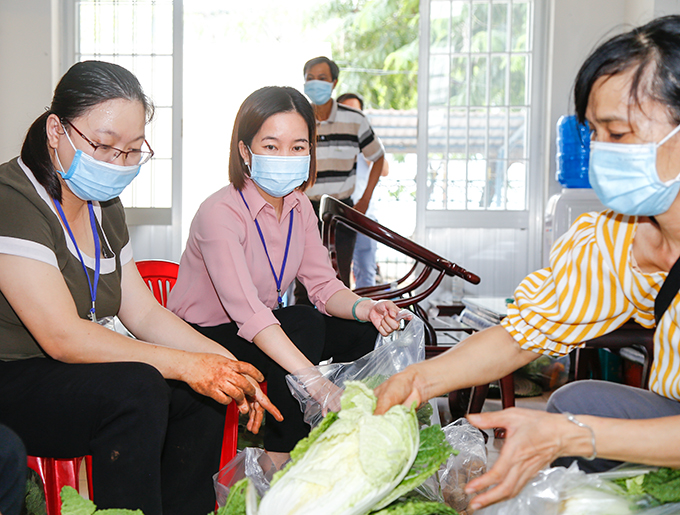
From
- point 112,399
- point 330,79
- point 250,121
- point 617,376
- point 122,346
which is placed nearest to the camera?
point 112,399

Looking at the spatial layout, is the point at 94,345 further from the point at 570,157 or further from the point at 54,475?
the point at 570,157

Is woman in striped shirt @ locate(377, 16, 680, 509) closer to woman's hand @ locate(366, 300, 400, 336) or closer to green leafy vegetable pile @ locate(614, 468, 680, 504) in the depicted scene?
green leafy vegetable pile @ locate(614, 468, 680, 504)

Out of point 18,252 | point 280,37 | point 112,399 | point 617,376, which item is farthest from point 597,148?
point 280,37

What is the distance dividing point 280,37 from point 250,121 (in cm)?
902

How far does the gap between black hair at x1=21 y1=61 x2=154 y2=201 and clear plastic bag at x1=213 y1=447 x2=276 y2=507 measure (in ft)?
2.28

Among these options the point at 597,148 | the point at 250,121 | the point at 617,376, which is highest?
the point at 250,121

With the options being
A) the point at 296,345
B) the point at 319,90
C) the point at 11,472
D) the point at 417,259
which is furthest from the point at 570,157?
the point at 11,472

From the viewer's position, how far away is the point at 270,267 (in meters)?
1.80

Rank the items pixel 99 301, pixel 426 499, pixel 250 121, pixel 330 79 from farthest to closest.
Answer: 1. pixel 330 79
2. pixel 250 121
3. pixel 99 301
4. pixel 426 499

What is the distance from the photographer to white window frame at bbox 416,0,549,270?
4.73m

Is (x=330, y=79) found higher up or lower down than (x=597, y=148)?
higher up

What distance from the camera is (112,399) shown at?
1151mm

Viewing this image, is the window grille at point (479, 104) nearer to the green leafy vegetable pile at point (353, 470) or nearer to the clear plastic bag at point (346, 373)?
the clear plastic bag at point (346, 373)

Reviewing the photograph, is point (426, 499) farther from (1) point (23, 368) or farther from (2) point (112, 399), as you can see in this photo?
(1) point (23, 368)
